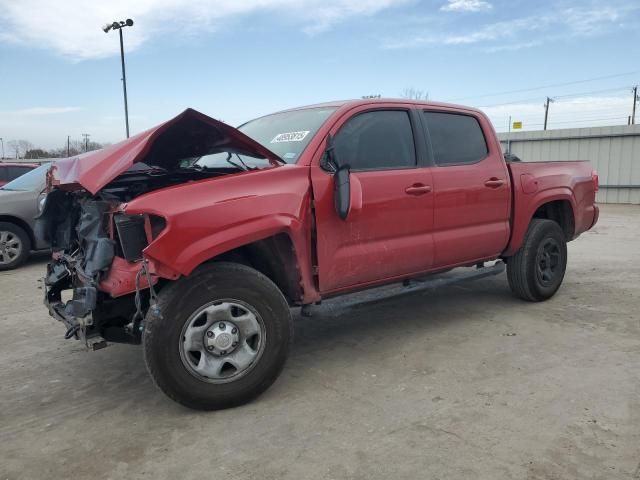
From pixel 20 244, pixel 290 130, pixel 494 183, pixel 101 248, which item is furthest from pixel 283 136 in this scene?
pixel 20 244

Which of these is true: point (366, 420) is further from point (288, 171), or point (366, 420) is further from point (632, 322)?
point (632, 322)

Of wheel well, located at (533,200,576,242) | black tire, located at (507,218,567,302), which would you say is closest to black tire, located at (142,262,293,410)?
black tire, located at (507,218,567,302)

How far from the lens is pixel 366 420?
10.1ft

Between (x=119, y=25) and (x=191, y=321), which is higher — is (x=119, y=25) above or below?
above

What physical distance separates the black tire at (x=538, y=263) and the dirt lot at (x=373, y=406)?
0.83ft

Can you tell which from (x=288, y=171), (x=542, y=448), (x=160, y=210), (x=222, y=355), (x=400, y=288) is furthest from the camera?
(x=400, y=288)

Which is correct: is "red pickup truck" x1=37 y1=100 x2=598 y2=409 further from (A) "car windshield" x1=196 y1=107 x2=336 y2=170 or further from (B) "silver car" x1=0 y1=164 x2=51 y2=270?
(B) "silver car" x1=0 y1=164 x2=51 y2=270

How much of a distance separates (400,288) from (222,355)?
168cm

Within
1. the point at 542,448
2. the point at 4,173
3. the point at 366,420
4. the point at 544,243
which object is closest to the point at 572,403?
the point at 542,448

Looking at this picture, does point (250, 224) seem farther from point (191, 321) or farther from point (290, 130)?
point (290, 130)

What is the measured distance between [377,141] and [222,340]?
194cm

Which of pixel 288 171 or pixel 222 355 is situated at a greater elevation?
pixel 288 171

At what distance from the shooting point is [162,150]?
354 cm

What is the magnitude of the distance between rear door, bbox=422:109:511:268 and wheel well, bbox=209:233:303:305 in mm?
1378
